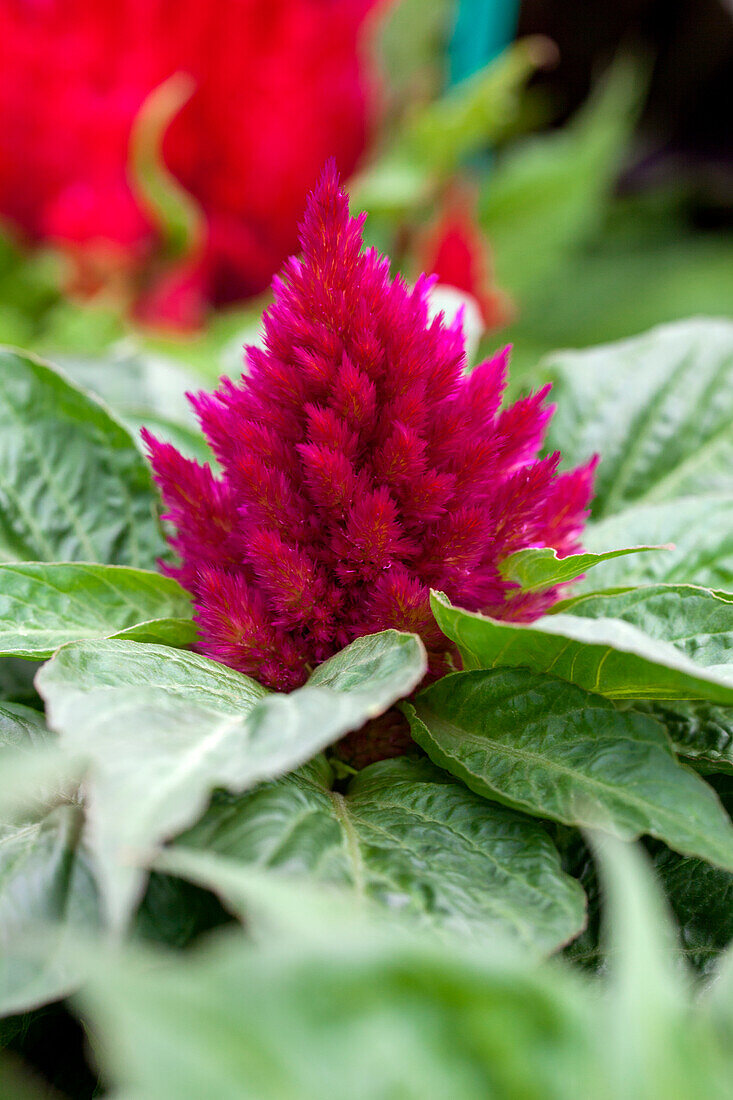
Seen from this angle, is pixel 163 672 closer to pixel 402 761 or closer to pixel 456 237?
pixel 402 761

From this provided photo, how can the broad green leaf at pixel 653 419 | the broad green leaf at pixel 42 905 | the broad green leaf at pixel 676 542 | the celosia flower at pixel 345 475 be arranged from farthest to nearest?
the broad green leaf at pixel 653 419, the broad green leaf at pixel 676 542, the celosia flower at pixel 345 475, the broad green leaf at pixel 42 905

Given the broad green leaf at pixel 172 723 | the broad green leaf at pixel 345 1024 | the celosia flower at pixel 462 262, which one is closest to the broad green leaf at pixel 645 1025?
the broad green leaf at pixel 345 1024

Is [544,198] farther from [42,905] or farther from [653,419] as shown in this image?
[42,905]

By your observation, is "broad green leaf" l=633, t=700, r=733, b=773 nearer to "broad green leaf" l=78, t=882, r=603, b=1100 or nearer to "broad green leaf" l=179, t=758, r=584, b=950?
"broad green leaf" l=179, t=758, r=584, b=950

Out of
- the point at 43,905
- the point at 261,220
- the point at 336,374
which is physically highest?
the point at 261,220

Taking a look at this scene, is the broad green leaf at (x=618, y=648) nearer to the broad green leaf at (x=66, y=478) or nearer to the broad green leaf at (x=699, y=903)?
the broad green leaf at (x=699, y=903)

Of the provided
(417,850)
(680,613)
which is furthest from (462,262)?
(417,850)

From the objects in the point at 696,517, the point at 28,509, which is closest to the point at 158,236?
the point at 28,509
